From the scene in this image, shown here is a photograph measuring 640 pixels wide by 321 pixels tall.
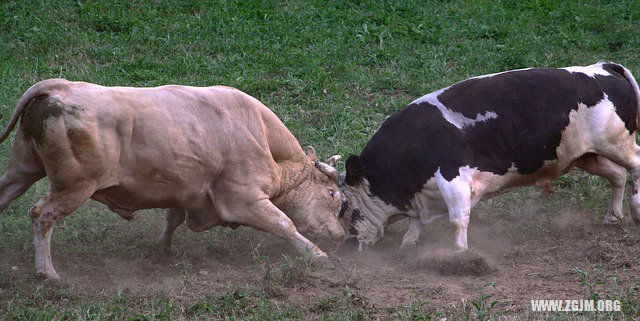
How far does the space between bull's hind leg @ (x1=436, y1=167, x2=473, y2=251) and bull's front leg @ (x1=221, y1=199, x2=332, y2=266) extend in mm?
1053

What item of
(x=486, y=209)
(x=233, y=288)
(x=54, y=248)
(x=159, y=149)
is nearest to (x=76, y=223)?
(x=54, y=248)

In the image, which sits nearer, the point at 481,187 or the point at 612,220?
the point at 481,187

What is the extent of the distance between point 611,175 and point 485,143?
53.8 inches

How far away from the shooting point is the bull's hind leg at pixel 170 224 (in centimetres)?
782

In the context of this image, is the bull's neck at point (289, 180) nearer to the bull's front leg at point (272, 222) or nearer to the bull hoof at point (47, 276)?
the bull's front leg at point (272, 222)

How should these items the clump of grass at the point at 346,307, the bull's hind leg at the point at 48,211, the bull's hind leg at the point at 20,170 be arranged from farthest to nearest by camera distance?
1. the bull's hind leg at the point at 20,170
2. the bull's hind leg at the point at 48,211
3. the clump of grass at the point at 346,307

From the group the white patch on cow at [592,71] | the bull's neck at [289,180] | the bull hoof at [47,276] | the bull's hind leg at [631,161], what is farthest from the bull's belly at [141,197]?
the bull's hind leg at [631,161]

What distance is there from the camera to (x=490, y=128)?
777 cm

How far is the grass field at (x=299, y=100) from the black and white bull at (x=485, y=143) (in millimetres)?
468

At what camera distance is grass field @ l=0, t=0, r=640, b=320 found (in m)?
6.38

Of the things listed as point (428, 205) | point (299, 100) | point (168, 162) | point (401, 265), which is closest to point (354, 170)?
point (428, 205)

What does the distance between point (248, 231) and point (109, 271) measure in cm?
151

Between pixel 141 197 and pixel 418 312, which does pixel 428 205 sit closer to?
pixel 418 312

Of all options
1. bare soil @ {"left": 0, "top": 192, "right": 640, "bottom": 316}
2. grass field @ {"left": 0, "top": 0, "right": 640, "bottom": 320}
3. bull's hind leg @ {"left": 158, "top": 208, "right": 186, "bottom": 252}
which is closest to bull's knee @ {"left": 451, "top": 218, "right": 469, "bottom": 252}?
bare soil @ {"left": 0, "top": 192, "right": 640, "bottom": 316}
